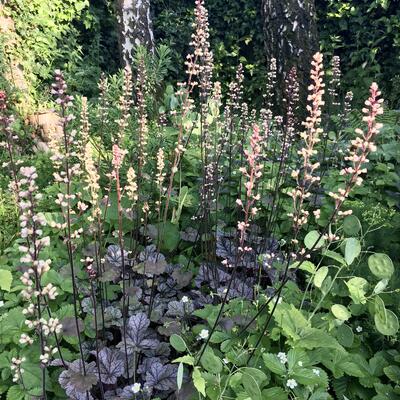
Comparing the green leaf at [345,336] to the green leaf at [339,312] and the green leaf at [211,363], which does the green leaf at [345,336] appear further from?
the green leaf at [211,363]

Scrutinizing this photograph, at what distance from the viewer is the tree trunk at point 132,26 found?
293 inches

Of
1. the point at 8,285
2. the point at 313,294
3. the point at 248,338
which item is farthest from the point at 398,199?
the point at 8,285

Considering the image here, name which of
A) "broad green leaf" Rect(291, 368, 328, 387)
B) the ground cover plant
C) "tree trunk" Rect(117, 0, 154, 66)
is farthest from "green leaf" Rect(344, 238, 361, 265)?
"tree trunk" Rect(117, 0, 154, 66)

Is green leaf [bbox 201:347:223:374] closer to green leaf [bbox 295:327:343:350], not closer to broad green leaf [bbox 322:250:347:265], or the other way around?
green leaf [bbox 295:327:343:350]

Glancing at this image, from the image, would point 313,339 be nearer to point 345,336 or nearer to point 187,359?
point 345,336

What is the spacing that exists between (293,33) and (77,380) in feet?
19.1

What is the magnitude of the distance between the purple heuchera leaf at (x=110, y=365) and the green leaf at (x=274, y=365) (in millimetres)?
774

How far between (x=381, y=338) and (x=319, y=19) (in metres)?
7.18

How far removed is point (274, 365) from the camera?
2.21m

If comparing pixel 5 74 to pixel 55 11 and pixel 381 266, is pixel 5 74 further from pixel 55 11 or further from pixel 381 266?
pixel 381 266

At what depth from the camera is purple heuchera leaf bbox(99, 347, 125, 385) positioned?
236 centimetres

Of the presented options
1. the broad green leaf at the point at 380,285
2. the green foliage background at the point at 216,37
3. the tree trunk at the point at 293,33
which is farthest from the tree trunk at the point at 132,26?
the broad green leaf at the point at 380,285

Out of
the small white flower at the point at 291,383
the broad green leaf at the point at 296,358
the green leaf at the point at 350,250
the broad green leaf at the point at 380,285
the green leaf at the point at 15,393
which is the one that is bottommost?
the green leaf at the point at 15,393

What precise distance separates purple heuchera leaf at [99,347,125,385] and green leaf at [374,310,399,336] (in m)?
1.34
